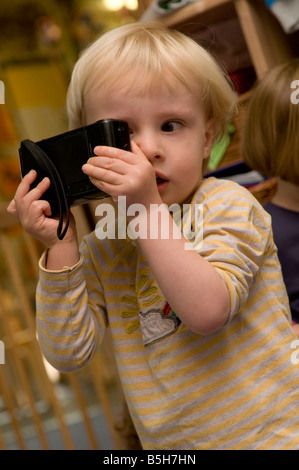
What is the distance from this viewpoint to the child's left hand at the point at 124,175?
2.07 ft

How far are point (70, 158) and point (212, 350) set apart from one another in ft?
0.99

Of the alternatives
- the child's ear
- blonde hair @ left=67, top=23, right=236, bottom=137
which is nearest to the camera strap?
blonde hair @ left=67, top=23, right=236, bottom=137

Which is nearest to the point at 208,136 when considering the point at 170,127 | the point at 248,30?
the point at 170,127

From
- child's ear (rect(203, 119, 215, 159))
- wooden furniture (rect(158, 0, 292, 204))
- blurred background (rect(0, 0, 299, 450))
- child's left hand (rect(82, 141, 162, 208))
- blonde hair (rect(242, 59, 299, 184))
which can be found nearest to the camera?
child's left hand (rect(82, 141, 162, 208))

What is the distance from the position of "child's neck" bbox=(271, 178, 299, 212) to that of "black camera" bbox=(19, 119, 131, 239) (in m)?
0.54

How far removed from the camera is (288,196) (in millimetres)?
1124

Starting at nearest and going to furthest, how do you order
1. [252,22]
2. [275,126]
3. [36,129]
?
[275,126] → [252,22] → [36,129]

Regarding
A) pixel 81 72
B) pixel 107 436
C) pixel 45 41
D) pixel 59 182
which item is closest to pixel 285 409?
pixel 59 182

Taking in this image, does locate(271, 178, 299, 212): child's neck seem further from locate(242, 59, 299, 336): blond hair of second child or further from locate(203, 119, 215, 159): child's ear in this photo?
locate(203, 119, 215, 159): child's ear

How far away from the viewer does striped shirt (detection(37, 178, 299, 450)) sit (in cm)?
70

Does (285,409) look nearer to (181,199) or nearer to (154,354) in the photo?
(154,354)

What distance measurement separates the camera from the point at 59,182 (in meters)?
0.69

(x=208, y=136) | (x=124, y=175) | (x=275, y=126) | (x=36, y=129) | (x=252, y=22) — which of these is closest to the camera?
(x=124, y=175)

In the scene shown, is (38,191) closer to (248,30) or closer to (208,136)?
(208,136)
